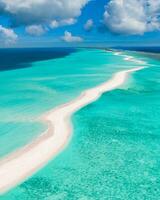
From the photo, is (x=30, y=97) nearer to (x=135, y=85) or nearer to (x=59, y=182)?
(x=135, y=85)

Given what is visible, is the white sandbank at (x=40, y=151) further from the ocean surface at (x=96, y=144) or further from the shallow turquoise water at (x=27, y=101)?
the shallow turquoise water at (x=27, y=101)

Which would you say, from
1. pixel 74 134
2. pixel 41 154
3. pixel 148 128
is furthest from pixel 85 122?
pixel 41 154

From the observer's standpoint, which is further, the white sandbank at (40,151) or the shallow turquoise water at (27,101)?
the shallow turquoise water at (27,101)

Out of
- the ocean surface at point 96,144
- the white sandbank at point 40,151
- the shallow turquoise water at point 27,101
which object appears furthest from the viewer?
the shallow turquoise water at point 27,101

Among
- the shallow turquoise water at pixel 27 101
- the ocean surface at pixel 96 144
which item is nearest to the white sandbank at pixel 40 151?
the ocean surface at pixel 96 144

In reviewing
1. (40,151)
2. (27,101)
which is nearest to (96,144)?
(40,151)

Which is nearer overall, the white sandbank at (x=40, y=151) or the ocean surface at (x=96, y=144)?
the ocean surface at (x=96, y=144)

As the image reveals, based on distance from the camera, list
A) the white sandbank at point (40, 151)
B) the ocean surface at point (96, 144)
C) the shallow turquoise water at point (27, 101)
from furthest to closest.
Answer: the shallow turquoise water at point (27, 101) < the white sandbank at point (40, 151) < the ocean surface at point (96, 144)

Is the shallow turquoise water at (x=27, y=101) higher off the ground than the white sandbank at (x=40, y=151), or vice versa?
the shallow turquoise water at (x=27, y=101)
